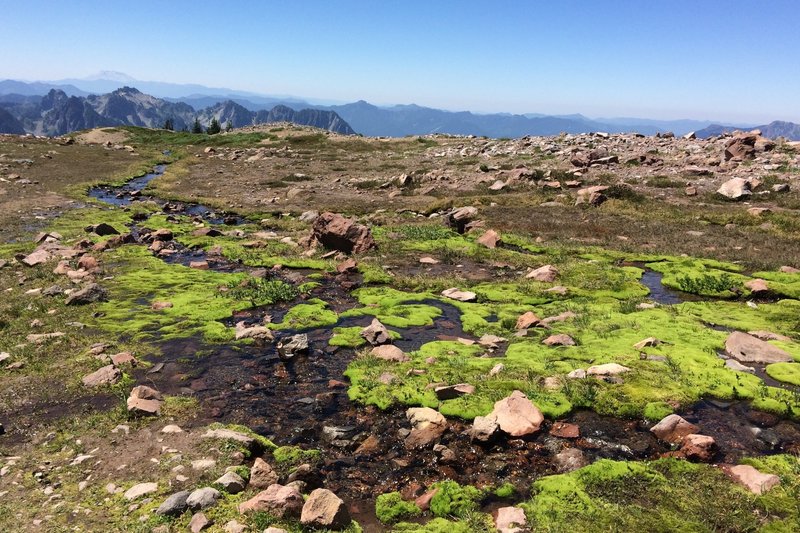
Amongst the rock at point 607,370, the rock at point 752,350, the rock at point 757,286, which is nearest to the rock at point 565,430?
the rock at point 607,370

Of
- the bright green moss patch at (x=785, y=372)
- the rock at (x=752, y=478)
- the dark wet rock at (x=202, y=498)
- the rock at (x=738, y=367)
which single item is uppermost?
the bright green moss patch at (x=785, y=372)

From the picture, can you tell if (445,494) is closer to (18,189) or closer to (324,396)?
(324,396)

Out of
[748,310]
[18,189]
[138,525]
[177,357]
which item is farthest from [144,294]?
[18,189]

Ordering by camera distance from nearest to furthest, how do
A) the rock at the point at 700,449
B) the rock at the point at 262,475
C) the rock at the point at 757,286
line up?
the rock at the point at 262,475
the rock at the point at 700,449
the rock at the point at 757,286

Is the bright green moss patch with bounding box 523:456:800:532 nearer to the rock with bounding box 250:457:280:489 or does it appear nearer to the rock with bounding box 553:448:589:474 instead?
the rock with bounding box 553:448:589:474

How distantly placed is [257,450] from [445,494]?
3860 millimetres

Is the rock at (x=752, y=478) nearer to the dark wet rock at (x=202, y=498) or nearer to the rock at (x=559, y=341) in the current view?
the rock at (x=559, y=341)

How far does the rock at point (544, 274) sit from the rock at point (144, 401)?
591 inches

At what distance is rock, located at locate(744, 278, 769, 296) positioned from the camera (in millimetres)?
17312

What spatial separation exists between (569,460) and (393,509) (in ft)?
11.4

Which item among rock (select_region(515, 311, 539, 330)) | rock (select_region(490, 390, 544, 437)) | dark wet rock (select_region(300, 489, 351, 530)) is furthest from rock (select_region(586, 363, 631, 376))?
dark wet rock (select_region(300, 489, 351, 530))

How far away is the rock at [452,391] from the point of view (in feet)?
35.3

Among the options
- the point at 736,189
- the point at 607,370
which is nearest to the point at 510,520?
the point at 607,370

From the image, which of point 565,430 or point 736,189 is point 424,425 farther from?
point 736,189
